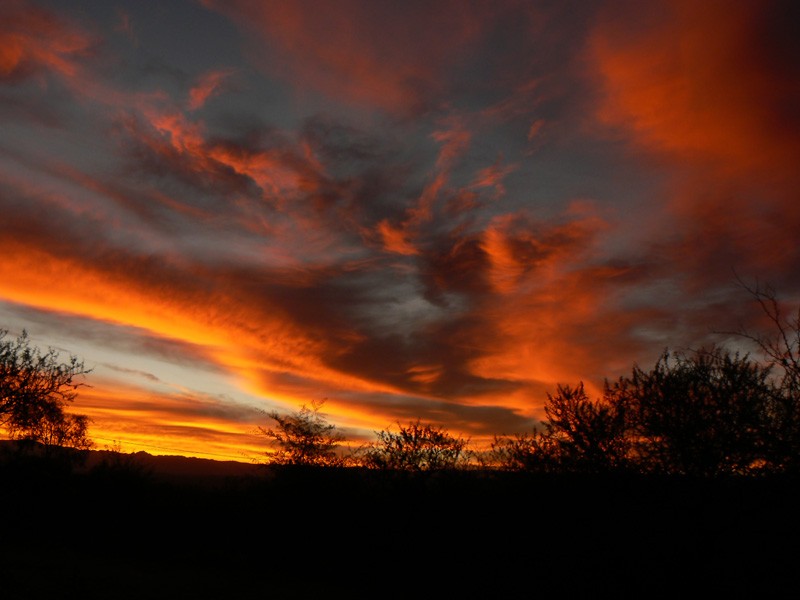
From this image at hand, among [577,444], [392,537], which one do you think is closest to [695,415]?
[577,444]

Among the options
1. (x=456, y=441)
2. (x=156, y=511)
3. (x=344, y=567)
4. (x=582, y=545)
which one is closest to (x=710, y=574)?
(x=582, y=545)

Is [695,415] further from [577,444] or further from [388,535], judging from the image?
[388,535]

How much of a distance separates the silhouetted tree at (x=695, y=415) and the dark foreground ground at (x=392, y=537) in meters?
0.60

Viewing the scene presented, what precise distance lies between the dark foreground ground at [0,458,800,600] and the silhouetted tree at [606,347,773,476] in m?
0.60

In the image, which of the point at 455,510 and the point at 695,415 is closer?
the point at 695,415

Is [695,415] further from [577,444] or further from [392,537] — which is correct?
[392,537]

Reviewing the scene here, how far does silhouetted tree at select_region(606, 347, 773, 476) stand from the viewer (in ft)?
40.1

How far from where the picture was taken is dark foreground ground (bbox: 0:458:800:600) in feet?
45.6

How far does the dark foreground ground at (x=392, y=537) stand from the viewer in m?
13.9

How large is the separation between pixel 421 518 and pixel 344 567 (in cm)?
532

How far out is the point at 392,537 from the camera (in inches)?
972

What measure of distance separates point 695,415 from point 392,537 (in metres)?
14.6

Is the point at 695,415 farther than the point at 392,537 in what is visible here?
No

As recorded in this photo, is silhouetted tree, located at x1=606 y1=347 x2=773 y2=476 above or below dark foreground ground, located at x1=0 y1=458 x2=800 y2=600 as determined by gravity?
above
